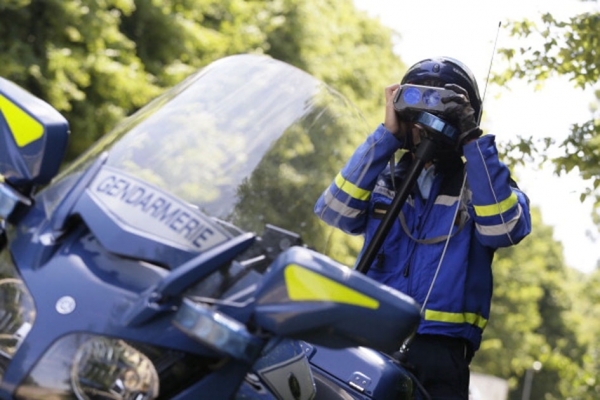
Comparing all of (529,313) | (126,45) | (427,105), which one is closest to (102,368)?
(427,105)

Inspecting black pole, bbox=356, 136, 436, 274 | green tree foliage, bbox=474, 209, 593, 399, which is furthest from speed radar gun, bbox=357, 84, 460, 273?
green tree foliage, bbox=474, 209, 593, 399

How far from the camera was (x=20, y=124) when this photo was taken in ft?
10.2

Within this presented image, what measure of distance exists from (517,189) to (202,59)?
19.1m

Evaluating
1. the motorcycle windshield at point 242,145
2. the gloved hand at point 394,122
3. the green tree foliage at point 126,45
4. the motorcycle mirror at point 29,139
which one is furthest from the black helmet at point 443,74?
the green tree foliage at point 126,45

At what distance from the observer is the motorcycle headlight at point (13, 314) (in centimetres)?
281

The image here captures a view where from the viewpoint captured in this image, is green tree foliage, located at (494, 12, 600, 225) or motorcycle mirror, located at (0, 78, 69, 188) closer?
motorcycle mirror, located at (0, 78, 69, 188)

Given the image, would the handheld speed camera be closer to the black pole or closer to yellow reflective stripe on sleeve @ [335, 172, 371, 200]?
the black pole

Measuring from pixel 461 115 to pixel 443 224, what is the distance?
0.49 metres

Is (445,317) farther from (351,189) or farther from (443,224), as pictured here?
(351,189)

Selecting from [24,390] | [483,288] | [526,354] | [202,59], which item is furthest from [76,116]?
[526,354]

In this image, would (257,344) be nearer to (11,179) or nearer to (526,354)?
(11,179)

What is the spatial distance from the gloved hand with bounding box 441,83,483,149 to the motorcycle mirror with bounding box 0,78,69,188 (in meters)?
1.34

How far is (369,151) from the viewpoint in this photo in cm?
401

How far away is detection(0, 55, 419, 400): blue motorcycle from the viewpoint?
8.62ft
